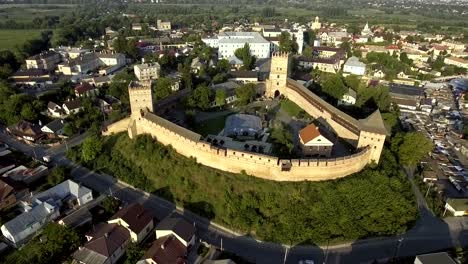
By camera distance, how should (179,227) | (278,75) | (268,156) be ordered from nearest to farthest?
(179,227), (268,156), (278,75)

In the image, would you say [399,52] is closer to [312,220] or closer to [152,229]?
[312,220]

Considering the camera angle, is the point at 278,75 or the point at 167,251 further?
the point at 278,75

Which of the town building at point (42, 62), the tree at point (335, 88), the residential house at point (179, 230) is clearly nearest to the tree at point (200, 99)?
the tree at point (335, 88)

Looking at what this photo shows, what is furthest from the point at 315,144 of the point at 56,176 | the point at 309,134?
the point at 56,176

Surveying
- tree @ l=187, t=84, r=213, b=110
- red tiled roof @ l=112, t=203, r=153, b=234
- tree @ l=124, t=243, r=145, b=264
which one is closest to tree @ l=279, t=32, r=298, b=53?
tree @ l=187, t=84, r=213, b=110

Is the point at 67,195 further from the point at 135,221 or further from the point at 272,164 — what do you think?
the point at 272,164

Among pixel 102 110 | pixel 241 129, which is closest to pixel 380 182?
pixel 241 129
